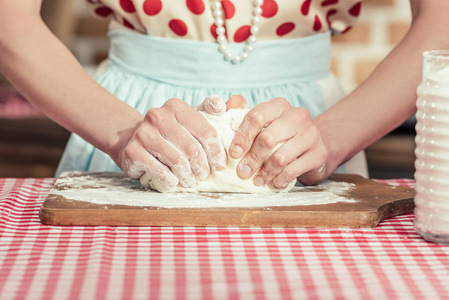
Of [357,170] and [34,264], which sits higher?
[34,264]

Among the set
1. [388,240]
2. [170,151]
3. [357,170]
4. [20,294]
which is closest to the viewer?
[20,294]

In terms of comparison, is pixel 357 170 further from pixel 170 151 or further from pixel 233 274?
pixel 233 274

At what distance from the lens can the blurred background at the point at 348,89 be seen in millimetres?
2438

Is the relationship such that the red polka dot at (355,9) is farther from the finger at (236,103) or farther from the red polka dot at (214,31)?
the finger at (236,103)

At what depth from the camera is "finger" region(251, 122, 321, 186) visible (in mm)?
945

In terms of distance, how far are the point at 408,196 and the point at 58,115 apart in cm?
62

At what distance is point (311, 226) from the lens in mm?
845

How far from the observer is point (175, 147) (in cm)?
94

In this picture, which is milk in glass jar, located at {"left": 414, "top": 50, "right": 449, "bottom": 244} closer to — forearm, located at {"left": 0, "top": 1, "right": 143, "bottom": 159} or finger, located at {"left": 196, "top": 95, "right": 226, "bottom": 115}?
finger, located at {"left": 196, "top": 95, "right": 226, "bottom": 115}

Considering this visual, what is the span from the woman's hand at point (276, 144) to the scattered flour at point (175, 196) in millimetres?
34

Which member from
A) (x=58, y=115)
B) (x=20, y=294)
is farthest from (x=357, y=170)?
(x=20, y=294)

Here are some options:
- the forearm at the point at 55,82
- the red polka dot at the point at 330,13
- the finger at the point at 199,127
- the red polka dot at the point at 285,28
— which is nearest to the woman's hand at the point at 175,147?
the finger at the point at 199,127

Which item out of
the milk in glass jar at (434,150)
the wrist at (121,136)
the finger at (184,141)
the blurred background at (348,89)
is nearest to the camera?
the milk in glass jar at (434,150)

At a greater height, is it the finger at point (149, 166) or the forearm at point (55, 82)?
the forearm at point (55, 82)
